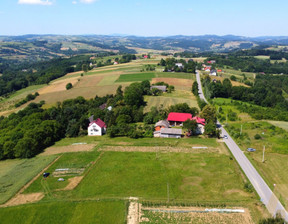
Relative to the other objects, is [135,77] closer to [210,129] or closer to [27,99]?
[27,99]

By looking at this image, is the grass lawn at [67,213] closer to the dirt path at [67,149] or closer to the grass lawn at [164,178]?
the grass lawn at [164,178]

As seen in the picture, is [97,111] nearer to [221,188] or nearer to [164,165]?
[164,165]

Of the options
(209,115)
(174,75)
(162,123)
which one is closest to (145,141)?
(162,123)

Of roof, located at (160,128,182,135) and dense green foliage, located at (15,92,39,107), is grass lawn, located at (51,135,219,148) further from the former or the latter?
dense green foliage, located at (15,92,39,107)

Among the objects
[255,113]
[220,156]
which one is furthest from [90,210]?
[255,113]

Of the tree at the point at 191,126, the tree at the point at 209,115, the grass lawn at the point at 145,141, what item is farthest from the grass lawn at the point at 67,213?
the tree at the point at 209,115
